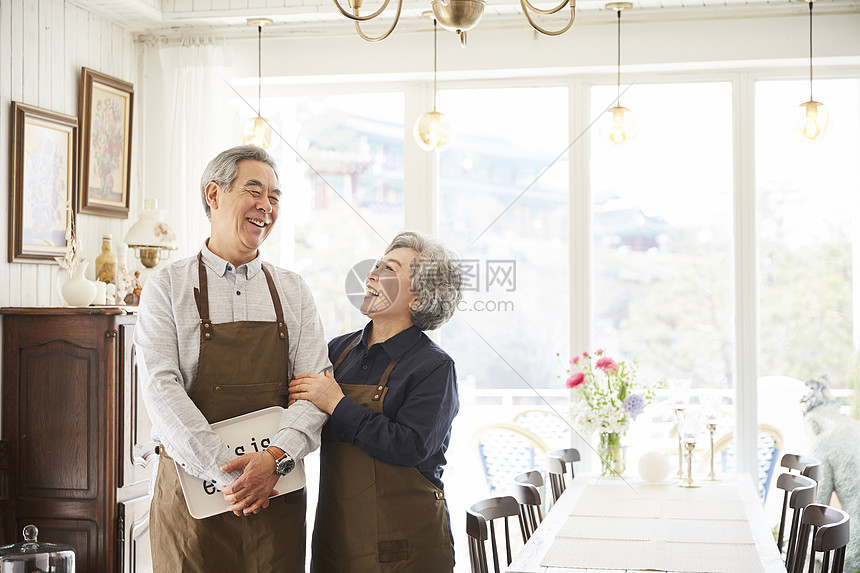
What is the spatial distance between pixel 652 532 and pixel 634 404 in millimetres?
870

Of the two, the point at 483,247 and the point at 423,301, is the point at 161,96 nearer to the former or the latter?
the point at 483,247

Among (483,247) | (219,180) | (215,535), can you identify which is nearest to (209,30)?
(483,247)

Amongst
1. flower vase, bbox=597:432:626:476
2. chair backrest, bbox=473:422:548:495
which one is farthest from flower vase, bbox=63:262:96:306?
flower vase, bbox=597:432:626:476

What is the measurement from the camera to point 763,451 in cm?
403

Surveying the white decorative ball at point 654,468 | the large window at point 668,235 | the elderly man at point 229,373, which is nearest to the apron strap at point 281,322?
the elderly man at point 229,373

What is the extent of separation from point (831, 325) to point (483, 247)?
1881 millimetres

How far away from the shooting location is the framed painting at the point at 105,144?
385 centimetres

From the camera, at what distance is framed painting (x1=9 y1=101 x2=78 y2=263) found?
3.39 metres

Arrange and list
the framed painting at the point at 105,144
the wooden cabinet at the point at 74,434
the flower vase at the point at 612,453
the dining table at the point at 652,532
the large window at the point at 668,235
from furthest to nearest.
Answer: the large window at the point at 668,235 < the framed painting at the point at 105,144 < the flower vase at the point at 612,453 < the wooden cabinet at the point at 74,434 < the dining table at the point at 652,532

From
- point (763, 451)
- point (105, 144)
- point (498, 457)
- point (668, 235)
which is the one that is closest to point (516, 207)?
point (668, 235)

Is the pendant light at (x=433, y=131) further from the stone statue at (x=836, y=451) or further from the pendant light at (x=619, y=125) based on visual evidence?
the stone statue at (x=836, y=451)

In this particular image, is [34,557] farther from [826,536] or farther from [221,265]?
[826,536]

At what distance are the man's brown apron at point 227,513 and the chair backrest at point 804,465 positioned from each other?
7.41 ft

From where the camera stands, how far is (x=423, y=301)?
2088mm
